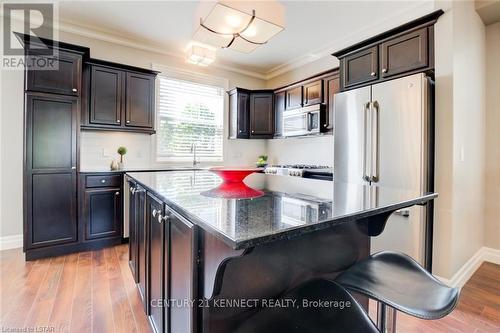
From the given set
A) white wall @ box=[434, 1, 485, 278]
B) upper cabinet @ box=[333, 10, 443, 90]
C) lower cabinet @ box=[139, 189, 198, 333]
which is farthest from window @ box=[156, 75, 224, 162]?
white wall @ box=[434, 1, 485, 278]

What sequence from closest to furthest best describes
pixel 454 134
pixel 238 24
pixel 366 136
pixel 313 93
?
pixel 238 24 < pixel 454 134 < pixel 366 136 < pixel 313 93

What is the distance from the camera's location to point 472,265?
101 inches

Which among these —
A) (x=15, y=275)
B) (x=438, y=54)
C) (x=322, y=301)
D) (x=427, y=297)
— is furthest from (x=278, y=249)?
(x=15, y=275)

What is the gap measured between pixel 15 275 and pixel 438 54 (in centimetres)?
430

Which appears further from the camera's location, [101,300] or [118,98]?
[118,98]

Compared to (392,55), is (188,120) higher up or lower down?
lower down

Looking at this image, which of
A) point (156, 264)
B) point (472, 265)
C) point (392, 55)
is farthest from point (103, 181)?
point (472, 265)

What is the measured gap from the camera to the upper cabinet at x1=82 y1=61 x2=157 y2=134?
321cm

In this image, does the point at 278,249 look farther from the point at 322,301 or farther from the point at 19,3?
the point at 19,3

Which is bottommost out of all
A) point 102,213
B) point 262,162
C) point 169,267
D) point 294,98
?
point 102,213

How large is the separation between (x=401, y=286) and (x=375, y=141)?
170 cm

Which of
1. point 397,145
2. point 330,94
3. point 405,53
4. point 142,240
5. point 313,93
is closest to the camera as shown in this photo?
point 142,240

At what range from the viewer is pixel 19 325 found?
1689 mm

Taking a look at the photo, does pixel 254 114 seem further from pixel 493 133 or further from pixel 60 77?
pixel 493 133
